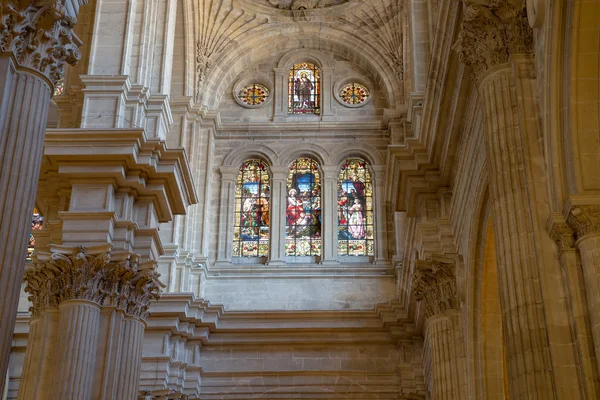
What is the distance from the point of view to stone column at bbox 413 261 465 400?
1719 cm

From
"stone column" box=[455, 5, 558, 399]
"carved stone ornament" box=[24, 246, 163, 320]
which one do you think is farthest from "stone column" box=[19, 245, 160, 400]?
"stone column" box=[455, 5, 558, 399]

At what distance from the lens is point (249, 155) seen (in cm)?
2934

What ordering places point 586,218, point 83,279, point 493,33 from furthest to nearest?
point 83,279, point 493,33, point 586,218

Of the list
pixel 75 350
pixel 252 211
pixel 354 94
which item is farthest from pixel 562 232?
pixel 354 94

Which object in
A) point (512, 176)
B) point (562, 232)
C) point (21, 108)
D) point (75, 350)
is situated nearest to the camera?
point (21, 108)

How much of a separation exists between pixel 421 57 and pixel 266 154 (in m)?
9.43

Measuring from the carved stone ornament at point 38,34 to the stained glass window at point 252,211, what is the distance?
729 inches

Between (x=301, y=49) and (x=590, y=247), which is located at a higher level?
(x=301, y=49)

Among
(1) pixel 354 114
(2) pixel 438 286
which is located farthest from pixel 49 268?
(1) pixel 354 114

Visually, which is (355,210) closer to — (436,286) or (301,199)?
(301,199)

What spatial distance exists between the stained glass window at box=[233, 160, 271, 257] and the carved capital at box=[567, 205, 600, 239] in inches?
732

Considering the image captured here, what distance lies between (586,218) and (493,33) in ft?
10.8

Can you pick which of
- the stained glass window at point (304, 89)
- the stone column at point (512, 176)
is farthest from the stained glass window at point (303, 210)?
the stone column at point (512, 176)

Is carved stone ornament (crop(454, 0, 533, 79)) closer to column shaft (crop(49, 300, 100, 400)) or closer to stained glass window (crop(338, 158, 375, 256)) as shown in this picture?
column shaft (crop(49, 300, 100, 400))
